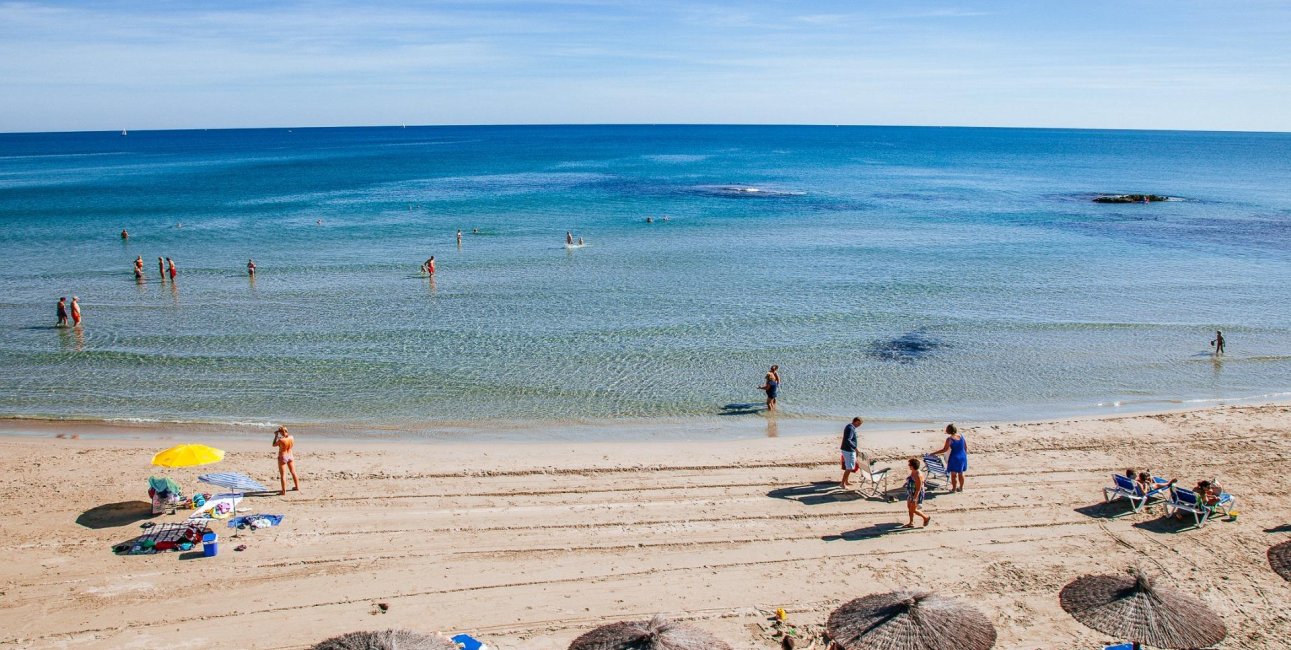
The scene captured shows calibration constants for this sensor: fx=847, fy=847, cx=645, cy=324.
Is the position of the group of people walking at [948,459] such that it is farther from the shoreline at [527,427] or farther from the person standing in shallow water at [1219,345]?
the person standing in shallow water at [1219,345]

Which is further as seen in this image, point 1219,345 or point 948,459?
point 1219,345

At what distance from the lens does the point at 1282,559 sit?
35.8 feet

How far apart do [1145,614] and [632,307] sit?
73.6ft

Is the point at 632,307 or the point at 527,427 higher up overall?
the point at 632,307

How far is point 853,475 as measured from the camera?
615 inches

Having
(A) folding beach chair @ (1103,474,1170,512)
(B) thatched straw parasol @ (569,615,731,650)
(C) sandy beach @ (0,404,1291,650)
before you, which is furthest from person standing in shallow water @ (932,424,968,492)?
(B) thatched straw parasol @ (569,615,731,650)

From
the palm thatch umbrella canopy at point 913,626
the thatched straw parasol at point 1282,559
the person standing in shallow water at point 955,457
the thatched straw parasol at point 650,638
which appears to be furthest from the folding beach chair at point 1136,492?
the thatched straw parasol at point 650,638

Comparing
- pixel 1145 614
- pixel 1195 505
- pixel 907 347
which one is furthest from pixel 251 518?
pixel 907 347

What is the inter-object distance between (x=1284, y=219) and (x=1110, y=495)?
180 feet

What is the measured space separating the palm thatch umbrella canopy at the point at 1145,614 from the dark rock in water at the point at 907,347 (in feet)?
48.8

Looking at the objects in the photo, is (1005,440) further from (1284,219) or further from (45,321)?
(1284,219)

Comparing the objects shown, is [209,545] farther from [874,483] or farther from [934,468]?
[934,468]

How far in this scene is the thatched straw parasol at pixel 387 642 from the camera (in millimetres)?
8469

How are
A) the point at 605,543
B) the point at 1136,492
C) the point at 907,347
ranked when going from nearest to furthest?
the point at 605,543
the point at 1136,492
the point at 907,347
